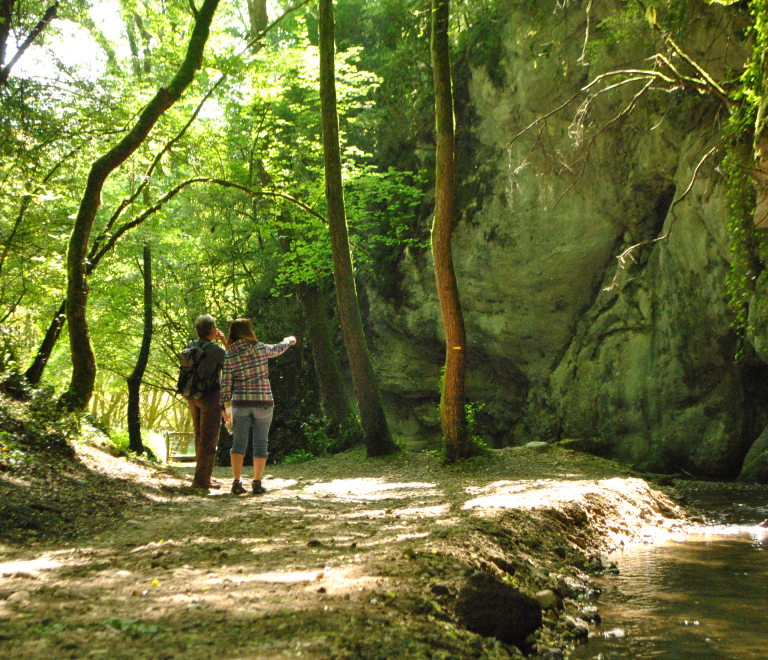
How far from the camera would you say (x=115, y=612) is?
3.13m

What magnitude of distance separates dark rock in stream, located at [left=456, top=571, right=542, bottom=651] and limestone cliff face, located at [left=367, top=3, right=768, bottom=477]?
9057mm

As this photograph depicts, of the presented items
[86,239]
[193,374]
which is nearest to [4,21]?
[86,239]

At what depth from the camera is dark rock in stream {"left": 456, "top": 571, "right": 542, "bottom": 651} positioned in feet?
11.2

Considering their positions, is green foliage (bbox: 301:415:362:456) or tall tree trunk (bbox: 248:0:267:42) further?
tall tree trunk (bbox: 248:0:267:42)

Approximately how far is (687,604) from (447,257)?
23.8ft

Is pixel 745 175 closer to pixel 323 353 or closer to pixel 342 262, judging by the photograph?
pixel 342 262

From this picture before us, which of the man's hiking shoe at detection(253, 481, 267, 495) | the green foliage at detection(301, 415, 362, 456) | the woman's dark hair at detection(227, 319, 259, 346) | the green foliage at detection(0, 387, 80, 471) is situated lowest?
the man's hiking shoe at detection(253, 481, 267, 495)

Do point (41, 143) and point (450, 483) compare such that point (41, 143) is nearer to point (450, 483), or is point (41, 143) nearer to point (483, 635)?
point (450, 483)

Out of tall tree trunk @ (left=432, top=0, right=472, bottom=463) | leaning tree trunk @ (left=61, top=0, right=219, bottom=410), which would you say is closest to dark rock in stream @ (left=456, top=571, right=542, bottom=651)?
tall tree trunk @ (left=432, top=0, right=472, bottom=463)

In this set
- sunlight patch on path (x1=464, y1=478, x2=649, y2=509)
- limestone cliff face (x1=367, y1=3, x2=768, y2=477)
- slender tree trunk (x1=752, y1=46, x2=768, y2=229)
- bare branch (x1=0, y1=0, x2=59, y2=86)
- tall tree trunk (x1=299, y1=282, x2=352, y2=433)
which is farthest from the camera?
tall tree trunk (x1=299, y1=282, x2=352, y2=433)

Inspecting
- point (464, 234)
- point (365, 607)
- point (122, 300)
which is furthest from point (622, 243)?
point (122, 300)

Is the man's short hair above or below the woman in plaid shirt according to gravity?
above

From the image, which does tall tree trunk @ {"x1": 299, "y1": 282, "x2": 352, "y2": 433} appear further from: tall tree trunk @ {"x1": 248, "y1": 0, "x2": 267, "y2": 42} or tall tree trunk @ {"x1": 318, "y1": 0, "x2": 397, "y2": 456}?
tall tree trunk @ {"x1": 248, "y1": 0, "x2": 267, "y2": 42}

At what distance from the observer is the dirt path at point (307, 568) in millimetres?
2865
